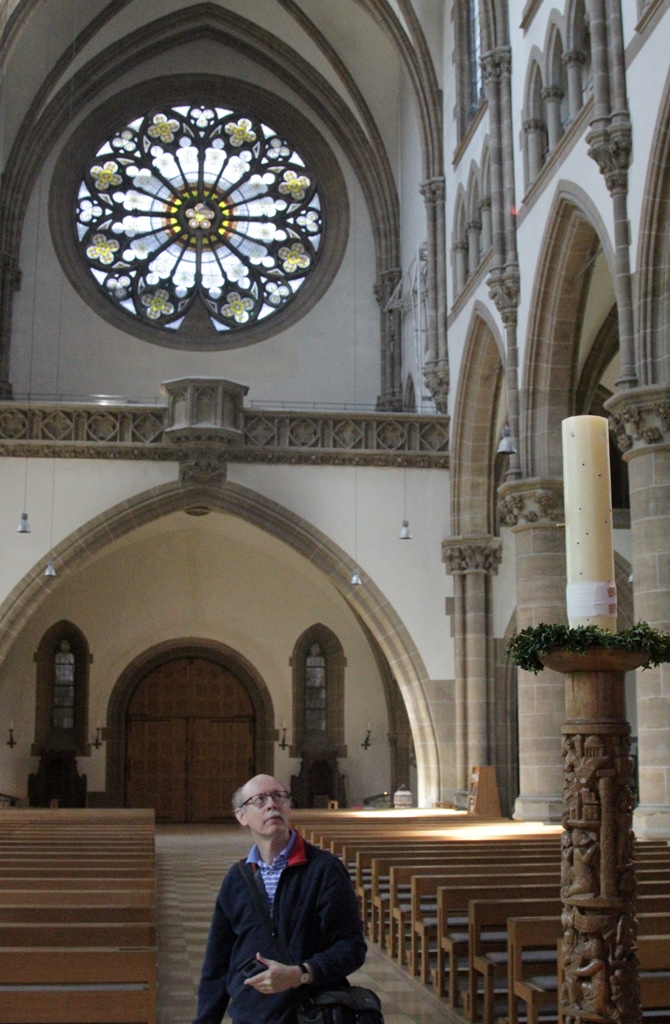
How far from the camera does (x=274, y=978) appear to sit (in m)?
3.38

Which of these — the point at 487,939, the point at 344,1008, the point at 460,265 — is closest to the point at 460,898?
the point at 487,939

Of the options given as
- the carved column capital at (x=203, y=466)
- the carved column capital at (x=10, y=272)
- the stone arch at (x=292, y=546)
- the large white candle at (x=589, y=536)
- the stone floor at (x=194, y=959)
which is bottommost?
the stone floor at (x=194, y=959)

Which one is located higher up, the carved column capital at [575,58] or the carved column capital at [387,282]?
the carved column capital at [387,282]

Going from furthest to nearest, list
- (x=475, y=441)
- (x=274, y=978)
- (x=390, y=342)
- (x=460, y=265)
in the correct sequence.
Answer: (x=390, y=342), (x=475, y=441), (x=460, y=265), (x=274, y=978)

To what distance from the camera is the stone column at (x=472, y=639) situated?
65.3 feet

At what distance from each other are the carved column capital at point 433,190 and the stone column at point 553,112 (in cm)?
544

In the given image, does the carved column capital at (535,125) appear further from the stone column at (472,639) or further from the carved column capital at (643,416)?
the stone column at (472,639)

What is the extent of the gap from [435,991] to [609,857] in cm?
366

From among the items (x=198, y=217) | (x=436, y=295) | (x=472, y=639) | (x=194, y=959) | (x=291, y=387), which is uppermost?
(x=198, y=217)

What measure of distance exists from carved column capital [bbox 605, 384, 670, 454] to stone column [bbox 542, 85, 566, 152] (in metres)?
4.70

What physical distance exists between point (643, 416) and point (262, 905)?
9.49 m

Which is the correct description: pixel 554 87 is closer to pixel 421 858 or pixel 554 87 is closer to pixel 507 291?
pixel 507 291

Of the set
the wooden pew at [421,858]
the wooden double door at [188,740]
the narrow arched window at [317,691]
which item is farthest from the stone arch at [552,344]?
the wooden double door at [188,740]

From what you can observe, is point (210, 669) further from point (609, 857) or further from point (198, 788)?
point (609, 857)
